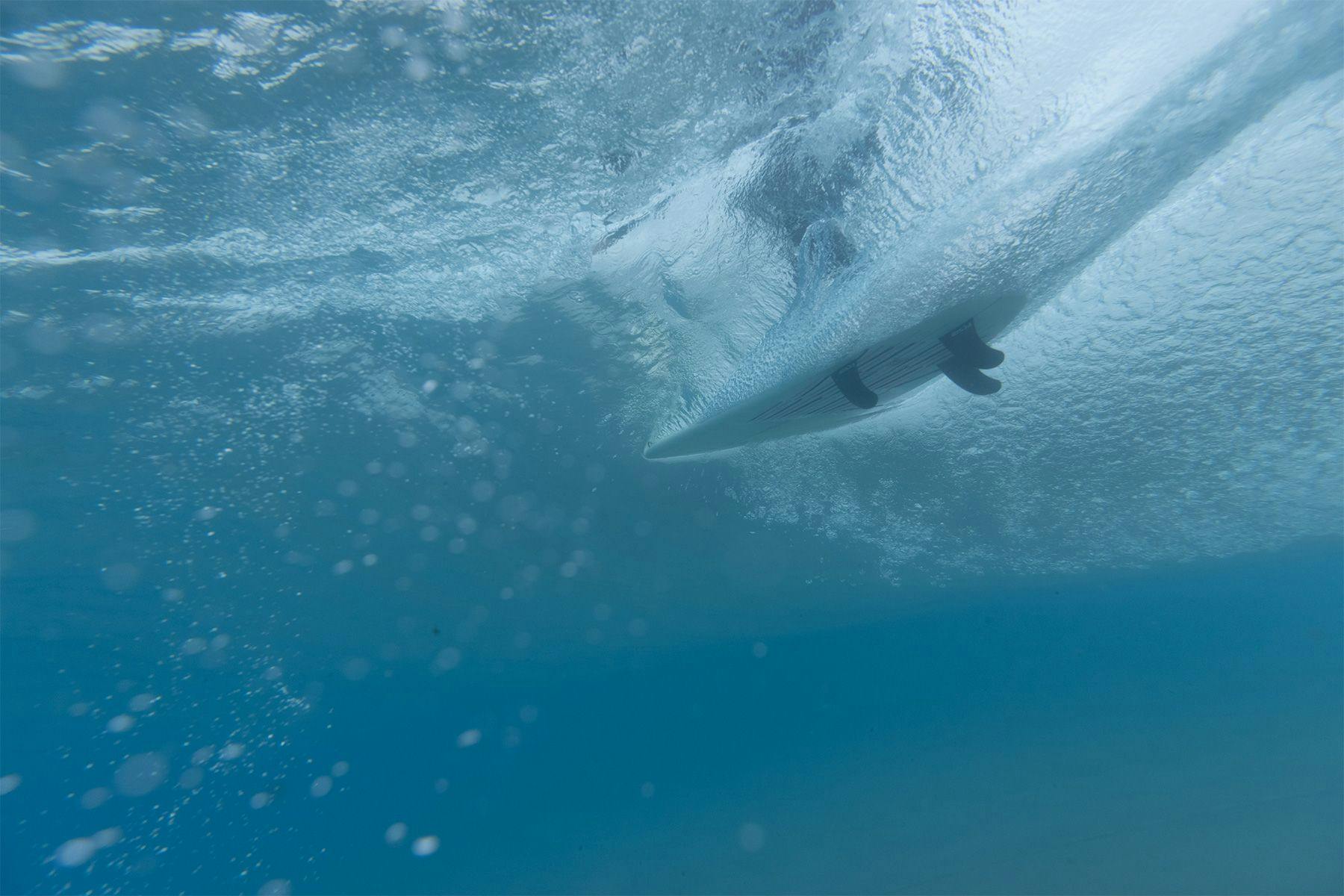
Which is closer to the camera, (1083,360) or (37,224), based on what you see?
(37,224)

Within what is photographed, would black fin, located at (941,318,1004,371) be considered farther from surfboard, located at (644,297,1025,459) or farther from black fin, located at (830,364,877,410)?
black fin, located at (830,364,877,410)

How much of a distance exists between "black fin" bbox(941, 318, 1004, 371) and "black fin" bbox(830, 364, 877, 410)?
100 centimetres

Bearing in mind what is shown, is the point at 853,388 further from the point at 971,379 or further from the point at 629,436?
the point at 629,436

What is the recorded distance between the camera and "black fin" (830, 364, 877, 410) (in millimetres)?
6918

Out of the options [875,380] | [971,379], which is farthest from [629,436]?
[971,379]

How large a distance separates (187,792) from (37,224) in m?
18.4

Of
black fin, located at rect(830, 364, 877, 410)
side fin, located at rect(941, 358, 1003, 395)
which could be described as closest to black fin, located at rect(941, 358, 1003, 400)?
side fin, located at rect(941, 358, 1003, 395)

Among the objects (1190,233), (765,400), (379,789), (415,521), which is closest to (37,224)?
(415,521)

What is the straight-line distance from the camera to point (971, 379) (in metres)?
6.37

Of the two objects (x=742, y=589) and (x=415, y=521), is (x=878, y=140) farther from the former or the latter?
(x=742, y=589)

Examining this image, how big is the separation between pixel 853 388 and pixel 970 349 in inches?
51.1

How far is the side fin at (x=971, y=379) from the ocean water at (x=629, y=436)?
36.2 inches

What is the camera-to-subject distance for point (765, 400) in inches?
335

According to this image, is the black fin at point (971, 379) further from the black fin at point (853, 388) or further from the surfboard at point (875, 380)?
the black fin at point (853, 388)
